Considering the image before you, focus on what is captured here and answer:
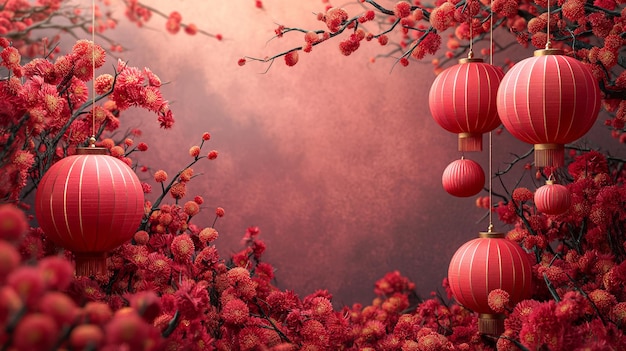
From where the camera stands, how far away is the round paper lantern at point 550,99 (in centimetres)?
155

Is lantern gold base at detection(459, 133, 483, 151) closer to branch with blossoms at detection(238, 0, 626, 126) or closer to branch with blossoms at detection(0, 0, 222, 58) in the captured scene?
branch with blossoms at detection(238, 0, 626, 126)

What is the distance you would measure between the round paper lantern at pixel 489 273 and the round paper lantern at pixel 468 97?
1.04ft

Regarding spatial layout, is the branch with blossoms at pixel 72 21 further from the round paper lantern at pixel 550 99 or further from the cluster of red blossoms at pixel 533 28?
the round paper lantern at pixel 550 99

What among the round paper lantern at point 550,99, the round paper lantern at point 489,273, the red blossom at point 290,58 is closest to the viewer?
the round paper lantern at point 550,99

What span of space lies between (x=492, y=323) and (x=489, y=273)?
0.18 m

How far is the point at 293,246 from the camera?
3.22m

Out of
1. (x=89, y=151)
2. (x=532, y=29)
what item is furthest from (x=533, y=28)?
(x=89, y=151)

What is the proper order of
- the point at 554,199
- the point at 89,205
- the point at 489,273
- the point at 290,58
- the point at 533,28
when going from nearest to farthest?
the point at 89,205 → the point at 489,273 → the point at 554,199 → the point at 533,28 → the point at 290,58

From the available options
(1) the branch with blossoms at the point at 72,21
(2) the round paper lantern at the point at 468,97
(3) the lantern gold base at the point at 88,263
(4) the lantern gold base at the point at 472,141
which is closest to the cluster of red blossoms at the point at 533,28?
(2) the round paper lantern at the point at 468,97

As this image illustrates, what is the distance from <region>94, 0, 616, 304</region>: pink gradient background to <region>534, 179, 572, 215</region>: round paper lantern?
1239 mm

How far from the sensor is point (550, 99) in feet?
→ 5.07

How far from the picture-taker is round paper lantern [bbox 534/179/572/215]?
190 centimetres

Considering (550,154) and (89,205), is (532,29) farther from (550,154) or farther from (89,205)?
(89,205)

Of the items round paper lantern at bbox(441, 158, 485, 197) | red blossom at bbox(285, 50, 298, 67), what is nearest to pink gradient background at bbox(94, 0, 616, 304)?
red blossom at bbox(285, 50, 298, 67)
